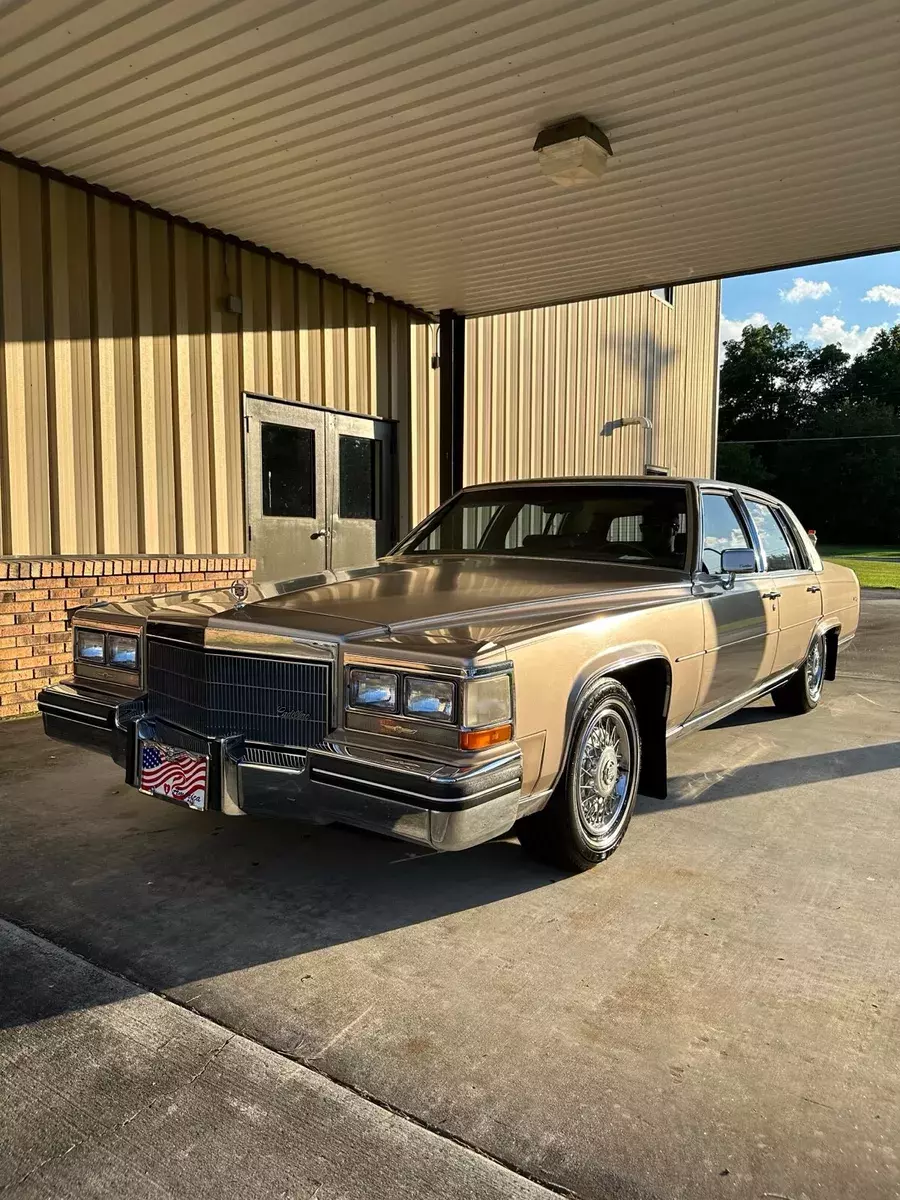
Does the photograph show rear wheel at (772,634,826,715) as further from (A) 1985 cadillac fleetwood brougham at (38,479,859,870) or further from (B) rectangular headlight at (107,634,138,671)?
(B) rectangular headlight at (107,634,138,671)

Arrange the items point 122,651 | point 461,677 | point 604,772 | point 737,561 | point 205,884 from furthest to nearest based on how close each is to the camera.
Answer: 1. point 737,561
2. point 122,651
3. point 604,772
4. point 205,884
5. point 461,677

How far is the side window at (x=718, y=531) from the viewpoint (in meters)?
4.11

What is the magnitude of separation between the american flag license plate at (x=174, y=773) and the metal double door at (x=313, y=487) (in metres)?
4.19

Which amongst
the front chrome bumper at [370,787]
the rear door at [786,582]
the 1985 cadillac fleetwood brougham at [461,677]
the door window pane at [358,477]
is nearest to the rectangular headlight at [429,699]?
the 1985 cadillac fleetwood brougham at [461,677]

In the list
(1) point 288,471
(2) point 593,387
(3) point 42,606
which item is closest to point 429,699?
(3) point 42,606

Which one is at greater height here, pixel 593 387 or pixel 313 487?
pixel 593 387

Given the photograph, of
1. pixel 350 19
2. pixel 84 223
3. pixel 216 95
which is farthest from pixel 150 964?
pixel 84 223

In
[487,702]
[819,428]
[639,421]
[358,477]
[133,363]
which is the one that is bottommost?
[487,702]

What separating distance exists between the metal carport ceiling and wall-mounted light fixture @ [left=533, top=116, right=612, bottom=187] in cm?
9

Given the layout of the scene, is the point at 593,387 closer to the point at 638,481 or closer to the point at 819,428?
the point at 638,481

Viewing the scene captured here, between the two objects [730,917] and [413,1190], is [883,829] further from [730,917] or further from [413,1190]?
[413,1190]

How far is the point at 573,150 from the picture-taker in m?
5.14

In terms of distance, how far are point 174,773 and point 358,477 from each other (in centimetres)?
613

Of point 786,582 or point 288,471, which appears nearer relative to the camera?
point 786,582
